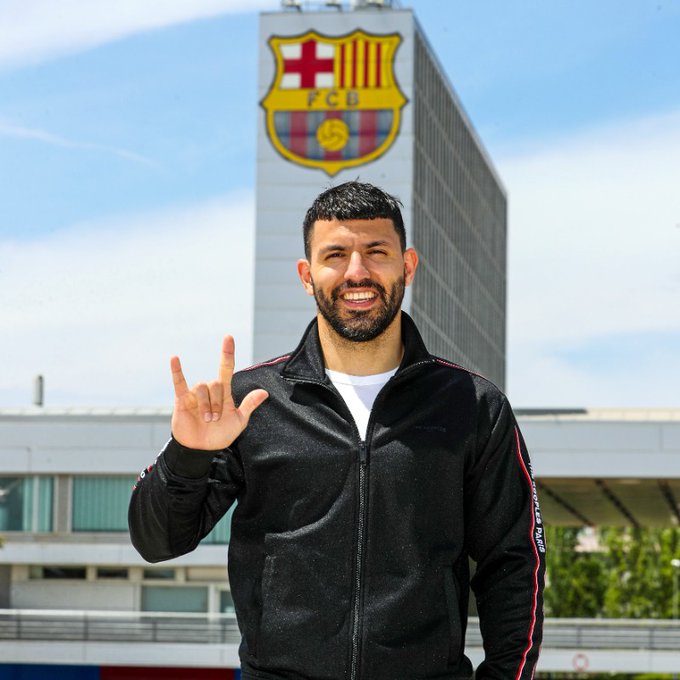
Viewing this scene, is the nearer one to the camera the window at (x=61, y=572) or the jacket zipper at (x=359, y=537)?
the jacket zipper at (x=359, y=537)

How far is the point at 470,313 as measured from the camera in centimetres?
11469

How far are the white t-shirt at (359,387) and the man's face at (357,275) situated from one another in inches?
5.9

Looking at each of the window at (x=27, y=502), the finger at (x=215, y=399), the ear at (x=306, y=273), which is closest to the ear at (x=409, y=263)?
the ear at (x=306, y=273)

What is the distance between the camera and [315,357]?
4.60m

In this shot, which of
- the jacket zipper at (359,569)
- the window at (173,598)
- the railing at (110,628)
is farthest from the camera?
the window at (173,598)

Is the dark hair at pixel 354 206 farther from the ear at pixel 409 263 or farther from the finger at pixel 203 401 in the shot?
the finger at pixel 203 401

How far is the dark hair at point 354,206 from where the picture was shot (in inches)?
178

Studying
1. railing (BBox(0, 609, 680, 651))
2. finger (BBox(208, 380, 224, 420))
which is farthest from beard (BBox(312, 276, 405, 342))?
railing (BBox(0, 609, 680, 651))

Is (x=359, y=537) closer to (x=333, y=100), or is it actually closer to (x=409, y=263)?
(x=409, y=263)

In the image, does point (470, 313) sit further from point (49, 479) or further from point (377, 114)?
point (49, 479)

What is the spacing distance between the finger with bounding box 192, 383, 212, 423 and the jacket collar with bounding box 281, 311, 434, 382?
1.16ft

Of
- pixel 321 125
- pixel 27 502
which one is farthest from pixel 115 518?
pixel 321 125

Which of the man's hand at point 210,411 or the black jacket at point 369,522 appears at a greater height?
the man's hand at point 210,411

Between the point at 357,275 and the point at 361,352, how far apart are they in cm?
26
